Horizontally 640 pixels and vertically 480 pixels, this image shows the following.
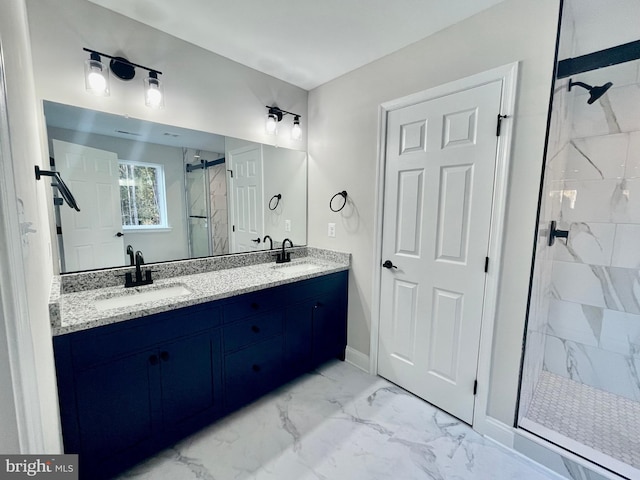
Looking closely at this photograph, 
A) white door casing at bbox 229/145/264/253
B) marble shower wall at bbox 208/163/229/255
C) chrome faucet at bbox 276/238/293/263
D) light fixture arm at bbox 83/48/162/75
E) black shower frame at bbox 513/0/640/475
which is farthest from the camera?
chrome faucet at bbox 276/238/293/263

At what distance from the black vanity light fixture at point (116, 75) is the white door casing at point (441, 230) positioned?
1.54 m

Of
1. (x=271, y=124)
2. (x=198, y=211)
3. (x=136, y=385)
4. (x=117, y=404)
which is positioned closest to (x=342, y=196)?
(x=271, y=124)

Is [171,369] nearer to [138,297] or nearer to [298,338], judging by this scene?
[138,297]

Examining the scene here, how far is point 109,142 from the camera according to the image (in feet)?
5.65

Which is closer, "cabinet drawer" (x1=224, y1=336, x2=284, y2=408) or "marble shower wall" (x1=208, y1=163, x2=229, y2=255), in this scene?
"cabinet drawer" (x1=224, y1=336, x2=284, y2=408)

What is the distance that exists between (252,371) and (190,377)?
419 millimetres

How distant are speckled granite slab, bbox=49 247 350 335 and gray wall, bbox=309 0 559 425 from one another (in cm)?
40

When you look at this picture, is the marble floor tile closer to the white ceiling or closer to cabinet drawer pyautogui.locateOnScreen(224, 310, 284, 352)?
cabinet drawer pyautogui.locateOnScreen(224, 310, 284, 352)

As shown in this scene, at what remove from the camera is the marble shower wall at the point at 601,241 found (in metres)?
1.86

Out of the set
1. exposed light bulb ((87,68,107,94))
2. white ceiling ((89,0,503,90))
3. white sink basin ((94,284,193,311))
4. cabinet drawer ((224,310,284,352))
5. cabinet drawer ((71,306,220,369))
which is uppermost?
white ceiling ((89,0,503,90))

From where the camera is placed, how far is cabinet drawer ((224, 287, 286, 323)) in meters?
1.73

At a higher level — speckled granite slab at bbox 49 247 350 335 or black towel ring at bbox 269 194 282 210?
black towel ring at bbox 269 194 282 210

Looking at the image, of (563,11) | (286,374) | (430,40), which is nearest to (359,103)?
(430,40)

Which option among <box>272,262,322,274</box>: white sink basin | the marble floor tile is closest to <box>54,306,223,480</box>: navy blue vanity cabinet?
the marble floor tile
